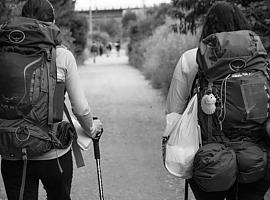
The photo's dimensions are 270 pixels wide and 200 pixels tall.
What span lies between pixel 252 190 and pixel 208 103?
66cm

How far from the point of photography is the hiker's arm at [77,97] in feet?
10.4

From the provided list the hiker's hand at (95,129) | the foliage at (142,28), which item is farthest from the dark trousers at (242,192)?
the foliage at (142,28)

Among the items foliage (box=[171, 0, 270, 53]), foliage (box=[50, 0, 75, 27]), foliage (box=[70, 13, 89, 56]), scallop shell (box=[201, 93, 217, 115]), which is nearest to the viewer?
scallop shell (box=[201, 93, 217, 115])

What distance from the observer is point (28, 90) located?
3.00 metres

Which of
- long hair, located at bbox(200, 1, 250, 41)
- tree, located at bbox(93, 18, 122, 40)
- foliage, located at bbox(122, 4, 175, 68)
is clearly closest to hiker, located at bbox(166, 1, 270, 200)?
long hair, located at bbox(200, 1, 250, 41)

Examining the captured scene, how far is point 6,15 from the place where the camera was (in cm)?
802

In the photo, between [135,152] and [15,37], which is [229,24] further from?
[135,152]

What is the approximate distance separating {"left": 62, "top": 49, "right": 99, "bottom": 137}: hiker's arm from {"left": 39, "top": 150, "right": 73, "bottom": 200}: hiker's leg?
0.74 feet

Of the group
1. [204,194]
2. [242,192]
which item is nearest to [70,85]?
[204,194]

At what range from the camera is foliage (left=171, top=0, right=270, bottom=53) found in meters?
6.42

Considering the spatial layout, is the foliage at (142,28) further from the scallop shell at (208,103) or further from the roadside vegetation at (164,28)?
the scallop shell at (208,103)

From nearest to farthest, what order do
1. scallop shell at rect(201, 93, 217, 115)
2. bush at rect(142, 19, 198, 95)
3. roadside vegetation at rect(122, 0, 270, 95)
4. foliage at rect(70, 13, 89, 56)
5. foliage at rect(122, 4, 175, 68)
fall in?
1. scallop shell at rect(201, 93, 217, 115)
2. roadside vegetation at rect(122, 0, 270, 95)
3. bush at rect(142, 19, 198, 95)
4. foliage at rect(122, 4, 175, 68)
5. foliage at rect(70, 13, 89, 56)

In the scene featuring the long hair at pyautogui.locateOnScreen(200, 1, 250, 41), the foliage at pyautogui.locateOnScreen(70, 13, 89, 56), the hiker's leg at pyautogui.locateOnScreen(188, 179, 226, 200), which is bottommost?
the foliage at pyautogui.locateOnScreen(70, 13, 89, 56)

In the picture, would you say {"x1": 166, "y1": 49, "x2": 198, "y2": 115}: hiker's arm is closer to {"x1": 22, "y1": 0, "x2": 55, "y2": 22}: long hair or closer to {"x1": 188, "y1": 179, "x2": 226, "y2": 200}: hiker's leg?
{"x1": 188, "y1": 179, "x2": 226, "y2": 200}: hiker's leg
